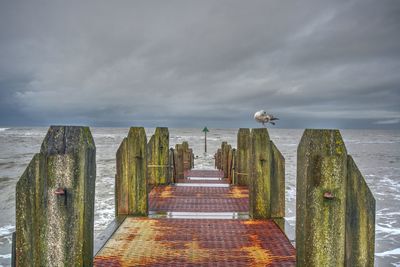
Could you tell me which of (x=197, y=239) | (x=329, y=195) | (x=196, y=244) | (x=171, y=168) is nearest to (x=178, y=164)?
(x=171, y=168)

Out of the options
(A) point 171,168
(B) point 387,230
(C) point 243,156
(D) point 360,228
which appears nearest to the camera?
(D) point 360,228

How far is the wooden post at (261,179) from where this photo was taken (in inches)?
217

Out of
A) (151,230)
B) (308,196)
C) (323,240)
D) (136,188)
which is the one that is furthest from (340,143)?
(136,188)

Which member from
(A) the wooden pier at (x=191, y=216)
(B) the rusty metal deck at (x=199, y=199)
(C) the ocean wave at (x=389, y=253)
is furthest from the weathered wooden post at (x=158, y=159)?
(C) the ocean wave at (x=389, y=253)

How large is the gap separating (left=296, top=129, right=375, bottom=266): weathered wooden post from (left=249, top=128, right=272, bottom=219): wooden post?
8.51ft

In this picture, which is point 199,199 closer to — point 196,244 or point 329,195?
point 196,244

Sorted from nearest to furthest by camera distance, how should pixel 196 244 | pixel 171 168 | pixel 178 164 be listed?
pixel 196 244, pixel 171 168, pixel 178 164

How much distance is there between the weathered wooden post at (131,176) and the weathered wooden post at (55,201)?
9.91 ft

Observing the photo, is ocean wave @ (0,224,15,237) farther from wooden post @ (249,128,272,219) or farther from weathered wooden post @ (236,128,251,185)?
wooden post @ (249,128,272,219)

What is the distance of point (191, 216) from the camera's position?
5.89 meters

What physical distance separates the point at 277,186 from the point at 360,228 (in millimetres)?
2675

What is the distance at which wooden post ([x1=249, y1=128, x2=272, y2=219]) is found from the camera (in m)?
5.51

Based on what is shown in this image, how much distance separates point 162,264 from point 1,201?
12.1 metres

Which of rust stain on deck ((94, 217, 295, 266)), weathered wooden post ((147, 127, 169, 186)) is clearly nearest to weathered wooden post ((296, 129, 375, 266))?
rust stain on deck ((94, 217, 295, 266))
